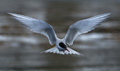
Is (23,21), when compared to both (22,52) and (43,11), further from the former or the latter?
(43,11)

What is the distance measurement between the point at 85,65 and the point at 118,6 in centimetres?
480

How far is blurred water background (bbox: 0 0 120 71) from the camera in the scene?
5300mm

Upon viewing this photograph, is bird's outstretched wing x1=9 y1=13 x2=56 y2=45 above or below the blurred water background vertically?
above

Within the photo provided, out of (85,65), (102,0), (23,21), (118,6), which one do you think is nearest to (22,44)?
(85,65)

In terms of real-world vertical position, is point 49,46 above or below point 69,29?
below

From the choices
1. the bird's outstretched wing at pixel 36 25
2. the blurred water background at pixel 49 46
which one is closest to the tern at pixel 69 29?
the bird's outstretched wing at pixel 36 25

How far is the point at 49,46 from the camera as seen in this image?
19.2ft

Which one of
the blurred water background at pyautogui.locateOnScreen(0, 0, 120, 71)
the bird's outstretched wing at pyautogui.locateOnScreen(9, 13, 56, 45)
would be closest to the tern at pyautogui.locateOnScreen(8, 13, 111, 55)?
the bird's outstretched wing at pyautogui.locateOnScreen(9, 13, 56, 45)

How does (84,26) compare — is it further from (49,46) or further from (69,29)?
(49,46)

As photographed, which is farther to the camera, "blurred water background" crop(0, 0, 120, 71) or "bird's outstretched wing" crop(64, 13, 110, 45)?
"blurred water background" crop(0, 0, 120, 71)

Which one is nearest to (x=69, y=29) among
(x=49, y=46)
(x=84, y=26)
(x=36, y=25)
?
(x=84, y=26)

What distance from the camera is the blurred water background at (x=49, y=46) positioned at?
17.4 feet

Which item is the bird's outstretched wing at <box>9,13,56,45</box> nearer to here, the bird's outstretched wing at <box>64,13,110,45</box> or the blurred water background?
the bird's outstretched wing at <box>64,13,110,45</box>

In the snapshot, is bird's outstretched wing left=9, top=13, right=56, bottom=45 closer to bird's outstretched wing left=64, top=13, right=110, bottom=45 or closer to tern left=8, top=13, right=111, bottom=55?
tern left=8, top=13, right=111, bottom=55
